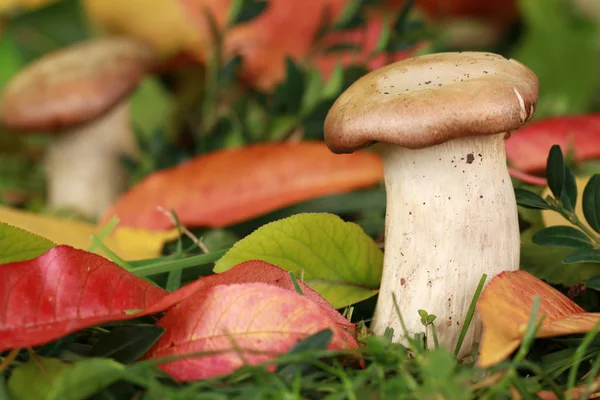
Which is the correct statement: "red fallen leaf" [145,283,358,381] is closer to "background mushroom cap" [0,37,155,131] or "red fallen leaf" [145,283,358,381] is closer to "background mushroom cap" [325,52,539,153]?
"background mushroom cap" [325,52,539,153]

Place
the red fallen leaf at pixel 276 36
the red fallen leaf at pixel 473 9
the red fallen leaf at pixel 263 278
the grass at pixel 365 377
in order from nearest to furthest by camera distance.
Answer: the grass at pixel 365 377
the red fallen leaf at pixel 263 278
the red fallen leaf at pixel 276 36
the red fallen leaf at pixel 473 9

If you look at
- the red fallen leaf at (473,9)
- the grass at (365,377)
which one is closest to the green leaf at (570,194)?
the grass at (365,377)

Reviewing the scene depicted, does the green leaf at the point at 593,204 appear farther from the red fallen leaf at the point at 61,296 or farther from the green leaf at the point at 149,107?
the green leaf at the point at 149,107

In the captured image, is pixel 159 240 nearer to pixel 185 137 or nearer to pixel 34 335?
pixel 34 335

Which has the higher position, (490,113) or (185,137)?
(490,113)

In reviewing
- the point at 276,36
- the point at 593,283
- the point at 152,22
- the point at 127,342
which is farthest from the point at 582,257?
the point at 152,22

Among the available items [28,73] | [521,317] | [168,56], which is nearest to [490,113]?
[521,317]

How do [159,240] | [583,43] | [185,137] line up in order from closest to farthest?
[159,240] → [185,137] → [583,43]
